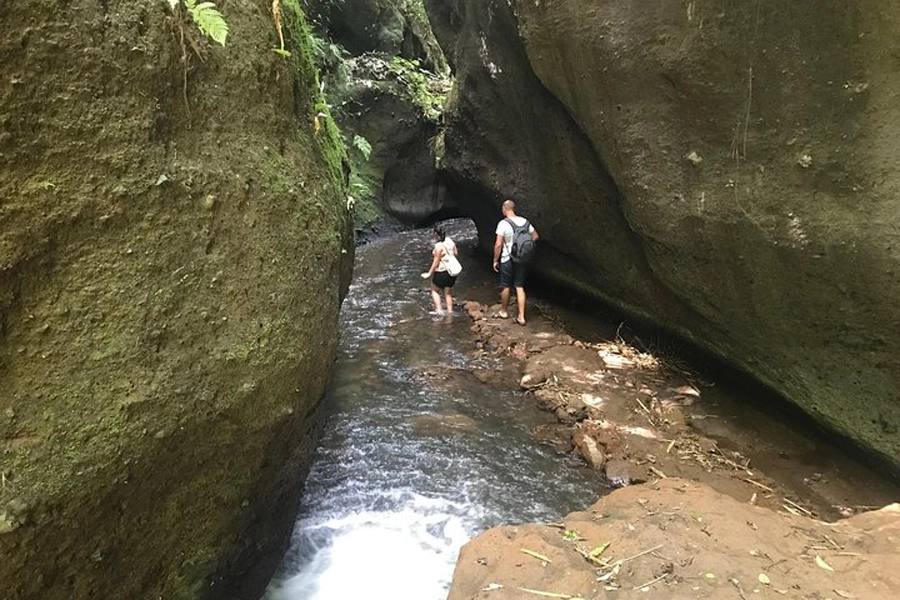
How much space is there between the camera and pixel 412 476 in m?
6.03

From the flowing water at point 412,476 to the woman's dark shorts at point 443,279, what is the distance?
1485 millimetres

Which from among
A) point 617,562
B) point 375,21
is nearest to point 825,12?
point 617,562

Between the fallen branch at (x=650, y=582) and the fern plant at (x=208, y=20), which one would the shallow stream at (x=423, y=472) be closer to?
the fallen branch at (x=650, y=582)

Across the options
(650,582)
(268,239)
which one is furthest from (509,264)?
(650,582)

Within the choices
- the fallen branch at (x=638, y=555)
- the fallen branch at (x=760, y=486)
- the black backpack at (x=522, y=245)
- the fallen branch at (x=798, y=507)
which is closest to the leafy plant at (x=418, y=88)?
the black backpack at (x=522, y=245)

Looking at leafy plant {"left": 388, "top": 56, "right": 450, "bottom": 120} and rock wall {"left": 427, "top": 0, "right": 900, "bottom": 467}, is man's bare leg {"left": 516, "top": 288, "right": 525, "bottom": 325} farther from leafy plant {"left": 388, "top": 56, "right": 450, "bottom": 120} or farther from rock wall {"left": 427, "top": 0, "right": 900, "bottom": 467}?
leafy plant {"left": 388, "top": 56, "right": 450, "bottom": 120}

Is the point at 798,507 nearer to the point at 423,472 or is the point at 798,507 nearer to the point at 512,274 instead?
the point at 423,472

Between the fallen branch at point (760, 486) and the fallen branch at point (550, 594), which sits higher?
the fallen branch at point (550, 594)

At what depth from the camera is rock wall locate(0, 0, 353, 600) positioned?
103 inches

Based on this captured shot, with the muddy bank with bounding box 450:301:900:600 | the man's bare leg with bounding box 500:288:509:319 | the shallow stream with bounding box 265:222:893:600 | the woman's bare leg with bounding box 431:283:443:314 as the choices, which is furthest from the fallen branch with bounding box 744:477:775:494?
the woman's bare leg with bounding box 431:283:443:314

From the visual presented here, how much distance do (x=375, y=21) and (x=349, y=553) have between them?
59.3ft

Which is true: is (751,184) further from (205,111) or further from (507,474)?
(205,111)

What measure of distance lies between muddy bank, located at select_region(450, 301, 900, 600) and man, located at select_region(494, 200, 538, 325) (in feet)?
7.83

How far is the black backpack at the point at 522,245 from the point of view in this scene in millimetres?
10250
